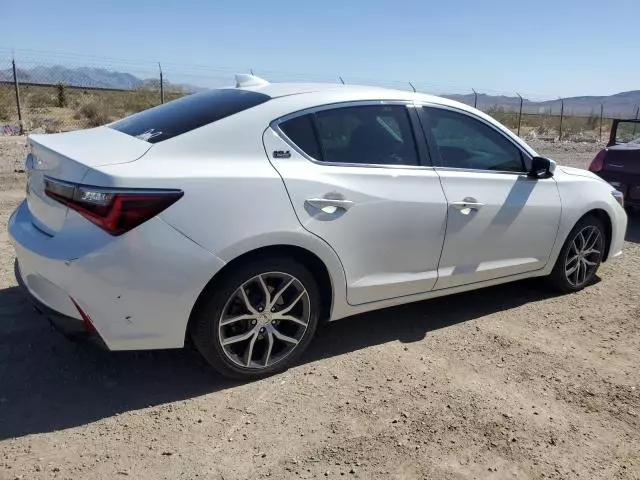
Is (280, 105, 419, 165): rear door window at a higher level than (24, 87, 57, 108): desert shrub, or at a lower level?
A: higher

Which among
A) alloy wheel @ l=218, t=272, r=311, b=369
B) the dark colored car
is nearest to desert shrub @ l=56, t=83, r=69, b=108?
the dark colored car

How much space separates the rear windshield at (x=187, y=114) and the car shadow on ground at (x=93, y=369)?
1286mm

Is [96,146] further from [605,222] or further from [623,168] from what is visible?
[623,168]

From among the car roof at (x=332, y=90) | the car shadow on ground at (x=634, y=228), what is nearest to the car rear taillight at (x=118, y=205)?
the car roof at (x=332, y=90)

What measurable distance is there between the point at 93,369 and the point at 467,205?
2585 millimetres

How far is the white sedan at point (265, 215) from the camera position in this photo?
2.95 m

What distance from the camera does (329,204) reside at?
3.44 m

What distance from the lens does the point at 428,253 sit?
397cm

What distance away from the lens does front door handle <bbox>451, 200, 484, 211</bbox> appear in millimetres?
4023

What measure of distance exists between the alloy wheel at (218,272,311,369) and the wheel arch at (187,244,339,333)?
0.38 feet

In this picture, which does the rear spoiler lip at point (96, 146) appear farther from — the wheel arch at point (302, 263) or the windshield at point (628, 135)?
the windshield at point (628, 135)

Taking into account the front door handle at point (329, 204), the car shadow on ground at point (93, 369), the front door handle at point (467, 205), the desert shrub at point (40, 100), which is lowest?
the car shadow on ground at point (93, 369)

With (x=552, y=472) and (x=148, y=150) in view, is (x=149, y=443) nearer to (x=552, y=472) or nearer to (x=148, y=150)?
(x=148, y=150)

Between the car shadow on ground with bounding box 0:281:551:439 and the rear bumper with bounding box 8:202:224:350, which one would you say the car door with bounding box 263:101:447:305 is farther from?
the rear bumper with bounding box 8:202:224:350
